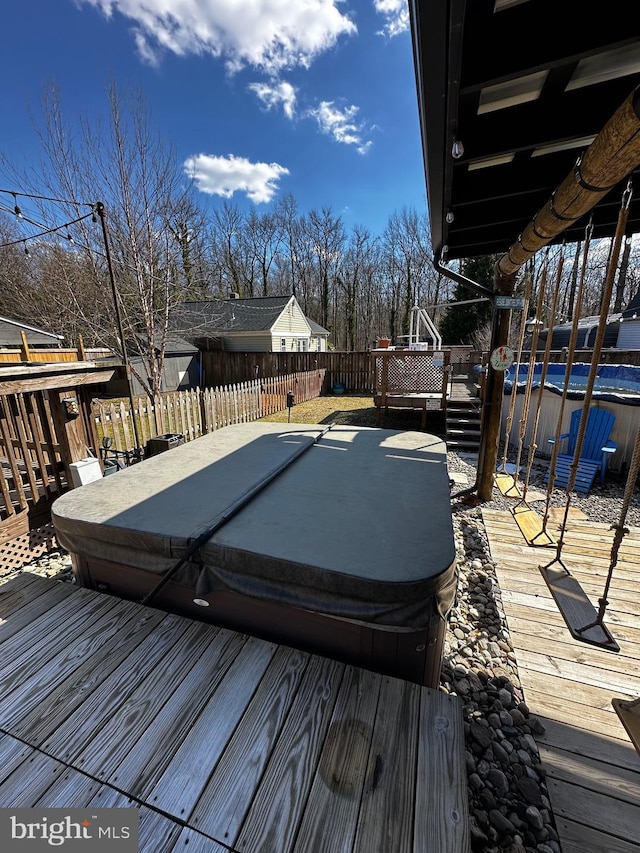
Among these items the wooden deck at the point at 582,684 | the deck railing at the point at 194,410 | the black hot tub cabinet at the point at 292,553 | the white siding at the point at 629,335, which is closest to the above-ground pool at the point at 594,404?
the wooden deck at the point at 582,684

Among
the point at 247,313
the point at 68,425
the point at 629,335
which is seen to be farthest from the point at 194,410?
the point at 629,335

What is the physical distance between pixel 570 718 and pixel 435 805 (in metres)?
1.16

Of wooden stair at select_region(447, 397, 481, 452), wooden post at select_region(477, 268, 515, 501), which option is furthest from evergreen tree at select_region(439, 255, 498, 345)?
wooden post at select_region(477, 268, 515, 501)

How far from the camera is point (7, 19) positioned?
17.0 ft

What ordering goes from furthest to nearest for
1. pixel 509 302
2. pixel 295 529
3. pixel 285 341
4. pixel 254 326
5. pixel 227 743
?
pixel 285 341 < pixel 254 326 < pixel 509 302 < pixel 295 529 < pixel 227 743

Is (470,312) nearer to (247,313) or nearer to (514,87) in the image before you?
(247,313)

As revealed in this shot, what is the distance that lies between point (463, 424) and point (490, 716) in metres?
6.00

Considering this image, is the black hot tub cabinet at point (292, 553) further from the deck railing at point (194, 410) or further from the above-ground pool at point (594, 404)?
the deck railing at point (194, 410)

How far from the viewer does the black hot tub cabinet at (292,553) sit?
140cm

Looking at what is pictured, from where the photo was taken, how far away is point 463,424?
716 centimetres

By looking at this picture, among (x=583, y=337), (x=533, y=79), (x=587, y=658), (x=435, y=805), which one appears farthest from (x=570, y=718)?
(x=583, y=337)

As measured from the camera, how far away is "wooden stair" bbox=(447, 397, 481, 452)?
22.1ft

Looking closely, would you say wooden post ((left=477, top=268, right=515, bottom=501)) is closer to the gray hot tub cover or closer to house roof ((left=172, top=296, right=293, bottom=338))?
the gray hot tub cover

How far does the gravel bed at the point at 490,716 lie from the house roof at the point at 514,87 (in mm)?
2682
